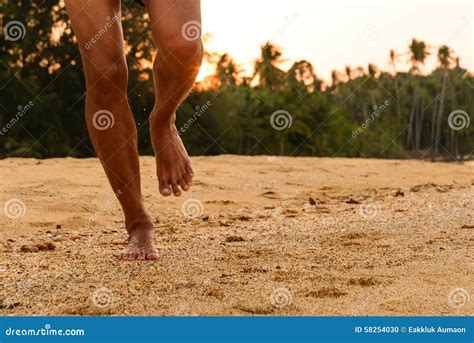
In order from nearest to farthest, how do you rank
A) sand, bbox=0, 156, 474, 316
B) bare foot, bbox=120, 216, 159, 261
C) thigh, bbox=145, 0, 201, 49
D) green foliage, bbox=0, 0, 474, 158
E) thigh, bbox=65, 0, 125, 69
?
Result: 1. sand, bbox=0, 156, 474, 316
2. thigh, bbox=145, 0, 201, 49
3. thigh, bbox=65, 0, 125, 69
4. bare foot, bbox=120, 216, 159, 261
5. green foliage, bbox=0, 0, 474, 158

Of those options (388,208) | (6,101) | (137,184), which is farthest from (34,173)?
(6,101)

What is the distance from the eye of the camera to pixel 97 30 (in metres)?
2.85

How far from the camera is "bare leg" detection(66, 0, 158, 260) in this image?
2.87 m

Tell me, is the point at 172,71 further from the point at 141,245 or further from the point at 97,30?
the point at 141,245

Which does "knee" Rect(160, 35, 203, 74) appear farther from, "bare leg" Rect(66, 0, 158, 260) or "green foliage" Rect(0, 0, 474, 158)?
"green foliage" Rect(0, 0, 474, 158)

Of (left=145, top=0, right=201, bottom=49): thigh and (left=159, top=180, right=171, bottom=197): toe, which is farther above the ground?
(left=145, top=0, right=201, bottom=49): thigh

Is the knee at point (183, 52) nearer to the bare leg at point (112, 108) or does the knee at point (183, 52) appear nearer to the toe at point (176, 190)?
the bare leg at point (112, 108)

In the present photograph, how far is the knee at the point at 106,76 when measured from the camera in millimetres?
2873

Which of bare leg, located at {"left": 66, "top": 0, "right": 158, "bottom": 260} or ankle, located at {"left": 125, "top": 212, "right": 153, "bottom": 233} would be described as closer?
bare leg, located at {"left": 66, "top": 0, "right": 158, "bottom": 260}

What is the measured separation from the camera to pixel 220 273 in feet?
9.10

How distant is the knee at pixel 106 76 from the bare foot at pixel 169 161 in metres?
0.29

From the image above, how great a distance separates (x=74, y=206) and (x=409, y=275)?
3004 millimetres

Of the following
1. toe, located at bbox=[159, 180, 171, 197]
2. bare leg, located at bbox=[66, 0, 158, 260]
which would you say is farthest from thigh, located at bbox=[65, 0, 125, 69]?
toe, located at bbox=[159, 180, 171, 197]

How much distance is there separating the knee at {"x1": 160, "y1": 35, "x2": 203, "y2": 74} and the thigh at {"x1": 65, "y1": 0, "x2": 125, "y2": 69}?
239 mm
